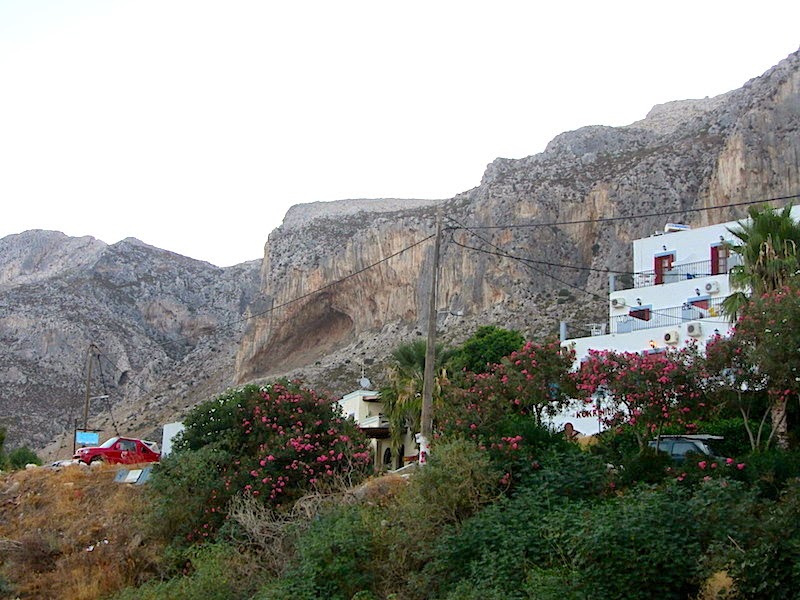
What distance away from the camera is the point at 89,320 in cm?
11400

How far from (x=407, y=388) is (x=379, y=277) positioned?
59.7 metres

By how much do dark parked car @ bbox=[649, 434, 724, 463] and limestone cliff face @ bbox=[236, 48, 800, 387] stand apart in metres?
37.7

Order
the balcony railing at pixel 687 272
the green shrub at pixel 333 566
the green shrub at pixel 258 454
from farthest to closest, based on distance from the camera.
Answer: the balcony railing at pixel 687 272, the green shrub at pixel 258 454, the green shrub at pixel 333 566

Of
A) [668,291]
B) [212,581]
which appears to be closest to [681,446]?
[212,581]

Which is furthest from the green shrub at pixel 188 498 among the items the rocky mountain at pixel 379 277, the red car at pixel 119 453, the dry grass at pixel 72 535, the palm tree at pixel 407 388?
the rocky mountain at pixel 379 277

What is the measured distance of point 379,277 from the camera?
94.5 metres

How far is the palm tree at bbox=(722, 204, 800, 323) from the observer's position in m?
23.7

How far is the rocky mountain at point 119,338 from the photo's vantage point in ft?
316

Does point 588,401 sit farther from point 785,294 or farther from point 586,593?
point 586,593

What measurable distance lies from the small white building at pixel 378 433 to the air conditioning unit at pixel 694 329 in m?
10.3

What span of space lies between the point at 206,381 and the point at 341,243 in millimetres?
Answer: 20790

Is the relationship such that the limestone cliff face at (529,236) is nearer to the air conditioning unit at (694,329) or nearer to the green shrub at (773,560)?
the air conditioning unit at (694,329)

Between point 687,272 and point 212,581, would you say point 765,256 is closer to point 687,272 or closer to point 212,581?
point 212,581

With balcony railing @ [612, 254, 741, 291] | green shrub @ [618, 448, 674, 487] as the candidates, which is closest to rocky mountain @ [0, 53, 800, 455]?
balcony railing @ [612, 254, 741, 291]
